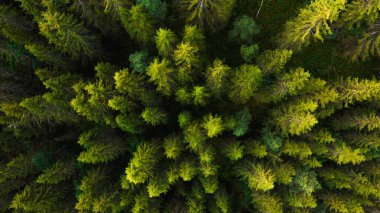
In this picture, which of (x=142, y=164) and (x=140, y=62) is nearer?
(x=142, y=164)

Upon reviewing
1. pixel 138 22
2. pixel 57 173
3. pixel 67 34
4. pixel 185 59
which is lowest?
pixel 57 173

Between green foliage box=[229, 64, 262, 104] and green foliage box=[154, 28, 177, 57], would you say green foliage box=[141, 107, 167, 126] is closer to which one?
green foliage box=[154, 28, 177, 57]

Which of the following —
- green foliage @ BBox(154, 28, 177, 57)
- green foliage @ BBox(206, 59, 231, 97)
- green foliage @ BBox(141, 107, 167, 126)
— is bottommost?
green foliage @ BBox(141, 107, 167, 126)

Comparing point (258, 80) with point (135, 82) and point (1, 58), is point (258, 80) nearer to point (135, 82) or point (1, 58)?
point (135, 82)

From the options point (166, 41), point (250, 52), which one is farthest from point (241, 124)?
point (166, 41)

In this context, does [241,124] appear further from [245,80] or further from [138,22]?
[138,22]

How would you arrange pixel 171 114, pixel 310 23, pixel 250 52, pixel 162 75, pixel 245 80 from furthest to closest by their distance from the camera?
1. pixel 171 114
2. pixel 250 52
3. pixel 245 80
4. pixel 310 23
5. pixel 162 75

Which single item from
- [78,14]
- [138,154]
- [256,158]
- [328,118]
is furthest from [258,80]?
[78,14]

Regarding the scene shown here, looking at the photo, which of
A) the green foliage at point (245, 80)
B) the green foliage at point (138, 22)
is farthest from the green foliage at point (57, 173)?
the green foliage at point (245, 80)

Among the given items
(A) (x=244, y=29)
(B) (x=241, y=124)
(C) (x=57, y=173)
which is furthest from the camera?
(A) (x=244, y=29)

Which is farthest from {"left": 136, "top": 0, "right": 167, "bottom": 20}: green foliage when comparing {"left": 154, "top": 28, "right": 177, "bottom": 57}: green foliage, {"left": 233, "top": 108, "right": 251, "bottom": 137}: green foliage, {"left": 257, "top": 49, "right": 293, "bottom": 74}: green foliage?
{"left": 233, "top": 108, "right": 251, "bottom": 137}: green foliage
